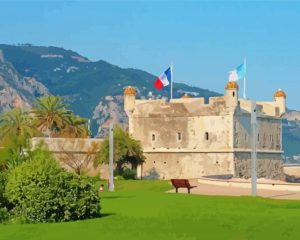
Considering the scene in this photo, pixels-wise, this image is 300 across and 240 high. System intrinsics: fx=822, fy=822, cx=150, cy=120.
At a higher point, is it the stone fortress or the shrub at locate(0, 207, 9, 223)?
the stone fortress

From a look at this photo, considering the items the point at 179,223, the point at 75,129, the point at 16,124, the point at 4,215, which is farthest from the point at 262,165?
the point at 179,223

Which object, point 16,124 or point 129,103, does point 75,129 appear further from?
point 16,124

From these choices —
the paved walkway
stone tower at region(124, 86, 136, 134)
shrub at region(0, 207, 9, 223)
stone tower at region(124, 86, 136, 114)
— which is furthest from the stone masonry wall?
shrub at region(0, 207, 9, 223)

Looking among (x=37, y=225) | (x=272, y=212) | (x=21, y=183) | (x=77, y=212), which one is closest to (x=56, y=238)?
(x=37, y=225)

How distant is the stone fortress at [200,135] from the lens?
71000 millimetres

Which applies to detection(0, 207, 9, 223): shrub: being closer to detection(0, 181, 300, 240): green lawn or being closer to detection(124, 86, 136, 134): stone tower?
detection(0, 181, 300, 240): green lawn

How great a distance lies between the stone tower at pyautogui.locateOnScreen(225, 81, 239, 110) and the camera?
70.3 meters

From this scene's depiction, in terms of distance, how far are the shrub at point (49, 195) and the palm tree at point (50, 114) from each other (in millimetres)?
46351

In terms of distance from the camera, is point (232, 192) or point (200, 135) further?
point (200, 135)

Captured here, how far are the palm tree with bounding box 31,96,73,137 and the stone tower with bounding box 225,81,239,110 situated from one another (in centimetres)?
1476

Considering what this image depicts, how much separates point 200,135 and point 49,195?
4717 cm

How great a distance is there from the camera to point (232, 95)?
70.3 meters

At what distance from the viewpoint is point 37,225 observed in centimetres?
2391

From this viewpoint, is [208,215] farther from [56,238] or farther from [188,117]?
[188,117]
